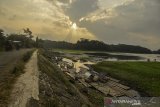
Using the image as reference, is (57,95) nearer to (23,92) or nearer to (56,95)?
(56,95)

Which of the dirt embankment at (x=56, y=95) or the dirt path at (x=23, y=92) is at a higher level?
the dirt path at (x=23, y=92)

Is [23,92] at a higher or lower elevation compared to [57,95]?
higher

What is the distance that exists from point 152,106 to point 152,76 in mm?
20666

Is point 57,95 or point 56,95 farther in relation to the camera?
point 57,95

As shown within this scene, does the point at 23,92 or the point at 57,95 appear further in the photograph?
the point at 57,95

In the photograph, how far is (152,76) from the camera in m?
43.0

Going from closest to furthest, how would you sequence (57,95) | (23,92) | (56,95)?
(23,92)
(56,95)
(57,95)

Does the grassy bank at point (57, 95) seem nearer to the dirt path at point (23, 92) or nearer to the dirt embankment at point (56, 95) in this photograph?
the dirt embankment at point (56, 95)

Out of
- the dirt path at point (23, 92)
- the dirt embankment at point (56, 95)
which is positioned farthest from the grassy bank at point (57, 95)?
the dirt path at point (23, 92)

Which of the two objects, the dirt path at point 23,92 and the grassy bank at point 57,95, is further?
the grassy bank at point 57,95

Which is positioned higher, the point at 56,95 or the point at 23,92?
the point at 23,92

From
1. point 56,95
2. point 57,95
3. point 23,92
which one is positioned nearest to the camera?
point 23,92

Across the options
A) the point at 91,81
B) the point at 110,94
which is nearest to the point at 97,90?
the point at 110,94

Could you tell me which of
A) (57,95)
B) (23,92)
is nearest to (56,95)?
(57,95)
